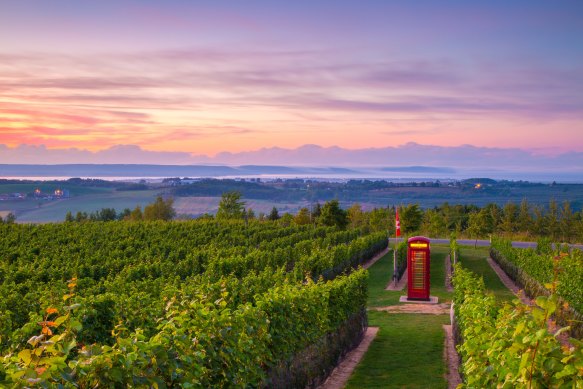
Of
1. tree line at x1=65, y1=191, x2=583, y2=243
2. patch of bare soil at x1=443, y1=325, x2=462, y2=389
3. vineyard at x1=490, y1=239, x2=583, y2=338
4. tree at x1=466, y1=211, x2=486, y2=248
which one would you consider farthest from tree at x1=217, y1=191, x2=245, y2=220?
patch of bare soil at x1=443, y1=325, x2=462, y2=389

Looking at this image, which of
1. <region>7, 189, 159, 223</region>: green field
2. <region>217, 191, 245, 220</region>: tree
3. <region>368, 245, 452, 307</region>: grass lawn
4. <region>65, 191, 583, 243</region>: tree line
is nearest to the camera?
<region>368, 245, 452, 307</region>: grass lawn

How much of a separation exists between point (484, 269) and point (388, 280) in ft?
21.3

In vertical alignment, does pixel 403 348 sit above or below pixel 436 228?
above

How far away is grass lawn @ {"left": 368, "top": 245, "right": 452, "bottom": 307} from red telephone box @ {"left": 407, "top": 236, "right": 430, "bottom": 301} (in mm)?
801

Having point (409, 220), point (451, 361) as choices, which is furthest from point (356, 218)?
point (451, 361)

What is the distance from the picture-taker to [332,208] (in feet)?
189

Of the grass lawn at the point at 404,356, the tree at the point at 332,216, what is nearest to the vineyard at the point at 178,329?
the grass lawn at the point at 404,356

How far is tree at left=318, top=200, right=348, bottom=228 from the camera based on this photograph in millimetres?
56656

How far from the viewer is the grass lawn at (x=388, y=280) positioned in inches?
934

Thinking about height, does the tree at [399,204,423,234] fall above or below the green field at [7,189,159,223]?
above

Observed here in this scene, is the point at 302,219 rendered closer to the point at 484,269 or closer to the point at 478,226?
the point at 478,226

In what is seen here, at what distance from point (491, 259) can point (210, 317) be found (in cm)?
3193

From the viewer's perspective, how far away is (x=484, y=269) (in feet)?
107

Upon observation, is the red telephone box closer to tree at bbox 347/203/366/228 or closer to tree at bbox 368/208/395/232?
tree at bbox 368/208/395/232
